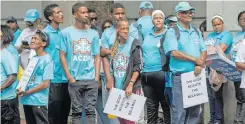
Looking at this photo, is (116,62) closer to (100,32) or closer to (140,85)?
(140,85)

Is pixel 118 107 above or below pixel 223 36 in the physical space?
below

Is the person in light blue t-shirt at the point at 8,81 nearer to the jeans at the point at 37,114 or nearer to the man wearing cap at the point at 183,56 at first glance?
the jeans at the point at 37,114

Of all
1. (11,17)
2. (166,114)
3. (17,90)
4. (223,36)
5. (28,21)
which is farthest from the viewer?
(11,17)

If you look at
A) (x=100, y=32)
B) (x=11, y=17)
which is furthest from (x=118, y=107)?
(x=11, y=17)

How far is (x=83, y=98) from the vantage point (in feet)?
28.6

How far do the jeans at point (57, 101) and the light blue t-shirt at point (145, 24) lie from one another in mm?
1583

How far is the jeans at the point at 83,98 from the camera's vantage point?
8.55m

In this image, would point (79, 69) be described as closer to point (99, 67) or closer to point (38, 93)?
point (99, 67)

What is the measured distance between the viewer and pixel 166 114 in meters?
9.66

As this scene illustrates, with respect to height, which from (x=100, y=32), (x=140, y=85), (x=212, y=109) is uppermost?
(x=100, y=32)

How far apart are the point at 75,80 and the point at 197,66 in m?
1.65

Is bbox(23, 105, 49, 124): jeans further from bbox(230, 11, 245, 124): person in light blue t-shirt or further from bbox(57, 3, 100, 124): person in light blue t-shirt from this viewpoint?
bbox(230, 11, 245, 124): person in light blue t-shirt

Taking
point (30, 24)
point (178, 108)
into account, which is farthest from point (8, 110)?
point (30, 24)

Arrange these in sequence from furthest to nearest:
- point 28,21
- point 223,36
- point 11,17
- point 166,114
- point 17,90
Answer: point 11,17 → point 28,21 → point 223,36 → point 166,114 → point 17,90
